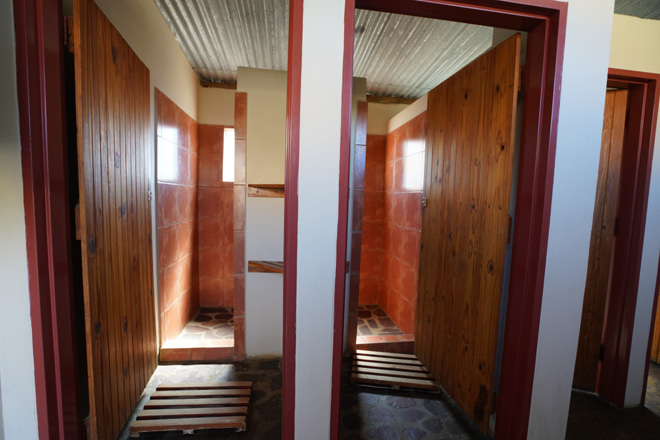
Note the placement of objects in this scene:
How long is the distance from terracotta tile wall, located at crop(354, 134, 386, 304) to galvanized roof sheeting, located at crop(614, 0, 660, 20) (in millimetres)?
2246

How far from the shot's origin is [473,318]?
5.88ft

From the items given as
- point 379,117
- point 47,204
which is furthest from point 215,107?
point 47,204

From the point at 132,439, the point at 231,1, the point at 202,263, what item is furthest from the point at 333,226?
the point at 202,263

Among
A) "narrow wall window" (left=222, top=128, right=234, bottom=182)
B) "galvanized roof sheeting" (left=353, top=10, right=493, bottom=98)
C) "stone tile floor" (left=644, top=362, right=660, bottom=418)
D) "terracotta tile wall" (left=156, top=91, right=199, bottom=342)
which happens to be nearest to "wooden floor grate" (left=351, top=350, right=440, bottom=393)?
"stone tile floor" (left=644, top=362, right=660, bottom=418)

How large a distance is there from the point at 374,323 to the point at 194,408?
6.38 feet

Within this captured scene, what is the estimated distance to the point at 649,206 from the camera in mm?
1909

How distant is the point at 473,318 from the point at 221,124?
328 cm

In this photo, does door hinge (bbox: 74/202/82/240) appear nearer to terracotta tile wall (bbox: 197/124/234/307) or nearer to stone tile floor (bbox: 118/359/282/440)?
stone tile floor (bbox: 118/359/282/440)

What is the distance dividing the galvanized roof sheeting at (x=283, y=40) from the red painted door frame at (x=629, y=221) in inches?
43.8

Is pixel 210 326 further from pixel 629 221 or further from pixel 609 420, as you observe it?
pixel 629 221

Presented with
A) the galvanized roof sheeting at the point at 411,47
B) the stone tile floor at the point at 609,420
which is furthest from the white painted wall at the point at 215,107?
the stone tile floor at the point at 609,420

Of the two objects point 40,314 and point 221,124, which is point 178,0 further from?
point 40,314

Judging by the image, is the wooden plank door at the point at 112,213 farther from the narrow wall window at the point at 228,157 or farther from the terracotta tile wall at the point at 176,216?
the narrow wall window at the point at 228,157

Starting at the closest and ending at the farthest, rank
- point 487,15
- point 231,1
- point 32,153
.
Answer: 1. point 32,153
2. point 487,15
3. point 231,1
